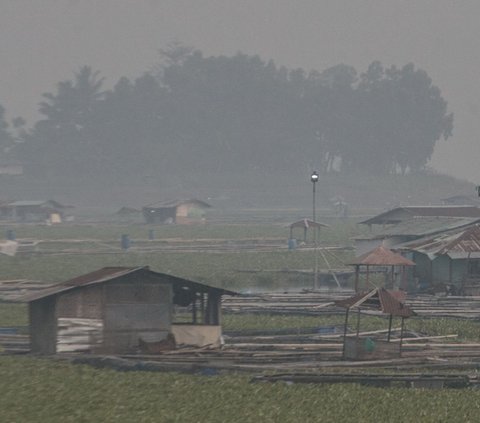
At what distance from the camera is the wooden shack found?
40.3 m

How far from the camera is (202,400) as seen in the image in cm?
3031

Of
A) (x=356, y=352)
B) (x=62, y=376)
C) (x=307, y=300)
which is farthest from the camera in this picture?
(x=307, y=300)

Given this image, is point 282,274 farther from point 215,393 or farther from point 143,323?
point 215,393

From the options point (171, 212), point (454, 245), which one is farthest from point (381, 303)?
point (171, 212)

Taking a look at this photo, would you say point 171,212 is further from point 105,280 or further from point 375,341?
point 375,341

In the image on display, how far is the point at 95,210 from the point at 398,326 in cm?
15036

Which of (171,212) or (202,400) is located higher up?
(171,212)

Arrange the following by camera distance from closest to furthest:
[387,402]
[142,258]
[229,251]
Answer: [387,402]
[142,258]
[229,251]

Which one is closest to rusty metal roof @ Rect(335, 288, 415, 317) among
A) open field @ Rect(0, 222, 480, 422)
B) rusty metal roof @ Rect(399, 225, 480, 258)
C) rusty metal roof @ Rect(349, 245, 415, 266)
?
open field @ Rect(0, 222, 480, 422)

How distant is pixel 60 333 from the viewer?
40.1 meters

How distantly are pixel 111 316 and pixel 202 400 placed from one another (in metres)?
11.1

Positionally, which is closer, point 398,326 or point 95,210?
point 398,326

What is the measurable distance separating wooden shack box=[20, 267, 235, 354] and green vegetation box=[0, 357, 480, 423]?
17.6 feet

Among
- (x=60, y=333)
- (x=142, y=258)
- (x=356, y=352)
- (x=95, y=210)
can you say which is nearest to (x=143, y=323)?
(x=60, y=333)
